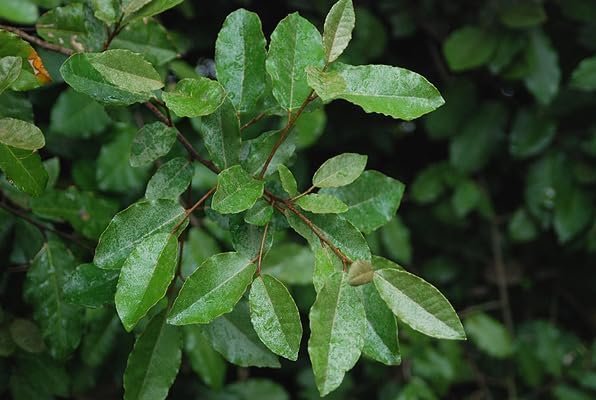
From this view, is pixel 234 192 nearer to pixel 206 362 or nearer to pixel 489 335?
pixel 206 362

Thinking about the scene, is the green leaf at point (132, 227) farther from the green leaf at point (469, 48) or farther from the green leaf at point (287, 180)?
the green leaf at point (469, 48)

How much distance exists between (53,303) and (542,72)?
116 cm

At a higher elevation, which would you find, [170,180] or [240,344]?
[170,180]

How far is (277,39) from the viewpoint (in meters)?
0.66

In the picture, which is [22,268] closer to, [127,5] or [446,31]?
[127,5]

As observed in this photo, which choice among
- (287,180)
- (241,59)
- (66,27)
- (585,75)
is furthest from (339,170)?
(585,75)

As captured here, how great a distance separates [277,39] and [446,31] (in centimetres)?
114

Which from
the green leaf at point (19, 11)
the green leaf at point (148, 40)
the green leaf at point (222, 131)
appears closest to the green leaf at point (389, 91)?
the green leaf at point (222, 131)

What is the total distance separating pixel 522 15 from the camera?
1.50 metres

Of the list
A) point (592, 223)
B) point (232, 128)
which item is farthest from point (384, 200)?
point (592, 223)

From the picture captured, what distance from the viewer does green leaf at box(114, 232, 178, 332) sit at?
0.58m

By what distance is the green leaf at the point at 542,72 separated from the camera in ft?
5.01

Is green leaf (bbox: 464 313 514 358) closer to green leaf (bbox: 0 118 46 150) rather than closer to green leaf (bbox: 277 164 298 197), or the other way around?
green leaf (bbox: 277 164 298 197)

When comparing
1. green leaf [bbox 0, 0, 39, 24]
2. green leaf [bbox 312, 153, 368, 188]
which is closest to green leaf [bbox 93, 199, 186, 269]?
green leaf [bbox 312, 153, 368, 188]
